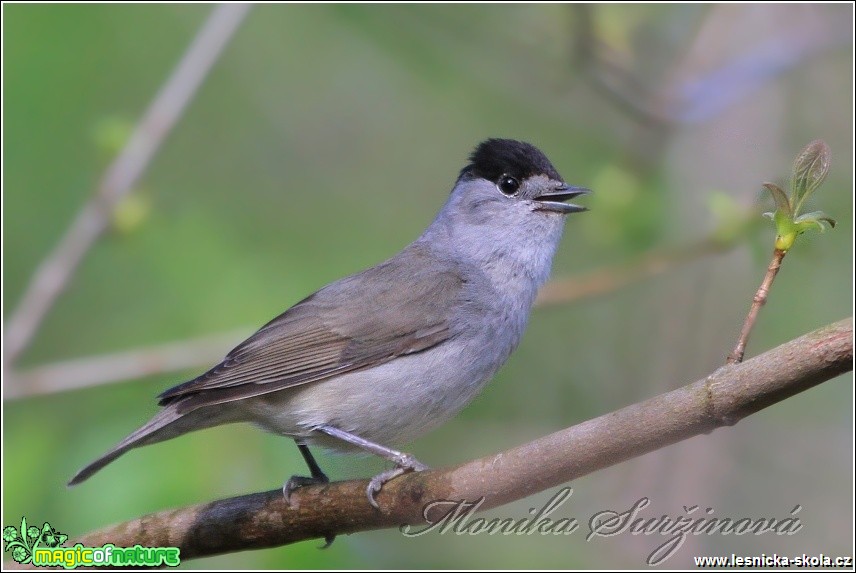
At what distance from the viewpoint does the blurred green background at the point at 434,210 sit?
15.3 ft

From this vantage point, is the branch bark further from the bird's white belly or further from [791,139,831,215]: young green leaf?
the bird's white belly

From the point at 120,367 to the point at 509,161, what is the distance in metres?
2.27

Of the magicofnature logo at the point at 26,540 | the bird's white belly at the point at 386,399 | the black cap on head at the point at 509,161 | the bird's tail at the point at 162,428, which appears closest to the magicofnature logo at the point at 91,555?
the magicofnature logo at the point at 26,540

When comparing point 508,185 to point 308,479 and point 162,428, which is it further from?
point 162,428

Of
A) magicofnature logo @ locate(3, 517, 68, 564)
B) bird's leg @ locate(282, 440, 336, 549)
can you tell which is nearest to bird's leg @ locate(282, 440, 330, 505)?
bird's leg @ locate(282, 440, 336, 549)

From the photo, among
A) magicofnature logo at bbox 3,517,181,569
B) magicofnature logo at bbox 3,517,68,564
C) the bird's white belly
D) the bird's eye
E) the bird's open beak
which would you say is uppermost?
the bird's eye

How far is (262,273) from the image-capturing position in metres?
5.52

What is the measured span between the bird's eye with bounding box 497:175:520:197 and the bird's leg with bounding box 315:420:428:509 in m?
1.63

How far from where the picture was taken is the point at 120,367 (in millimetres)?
4492

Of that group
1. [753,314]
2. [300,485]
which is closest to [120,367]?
[300,485]

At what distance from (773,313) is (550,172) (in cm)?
172

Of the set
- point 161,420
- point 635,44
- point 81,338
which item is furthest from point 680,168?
point 81,338

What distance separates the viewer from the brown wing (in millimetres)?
3854

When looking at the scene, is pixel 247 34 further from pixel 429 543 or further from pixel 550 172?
pixel 429 543
